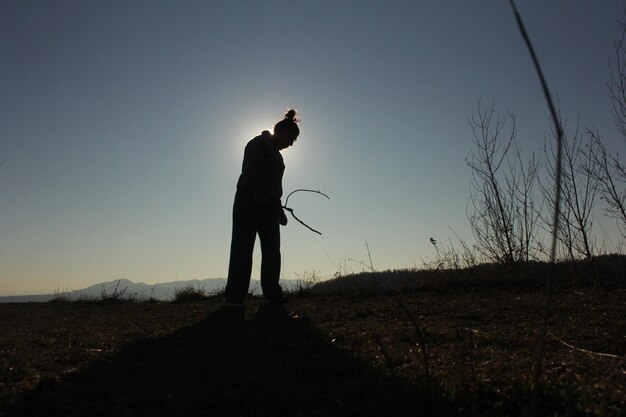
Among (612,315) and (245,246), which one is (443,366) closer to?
(612,315)

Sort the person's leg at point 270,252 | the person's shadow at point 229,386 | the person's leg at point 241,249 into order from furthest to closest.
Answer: the person's leg at point 270,252 → the person's leg at point 241,249 → the person's shadow at point 229,386

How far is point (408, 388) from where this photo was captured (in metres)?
1.51

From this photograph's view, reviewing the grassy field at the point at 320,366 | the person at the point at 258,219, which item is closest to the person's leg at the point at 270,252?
the person at the point at 258,219

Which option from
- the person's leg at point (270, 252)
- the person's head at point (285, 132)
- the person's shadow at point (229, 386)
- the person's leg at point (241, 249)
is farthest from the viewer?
the person's head at point (285, 132)

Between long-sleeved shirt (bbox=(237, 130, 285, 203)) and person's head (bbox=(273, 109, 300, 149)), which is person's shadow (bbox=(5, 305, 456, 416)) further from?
person's head (bbox=(273, 109, 300, 149))

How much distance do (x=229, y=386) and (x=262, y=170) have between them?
127 inches

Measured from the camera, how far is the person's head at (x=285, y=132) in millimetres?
4898

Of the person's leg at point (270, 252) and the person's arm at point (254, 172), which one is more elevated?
the person's arm at point (254, 172)

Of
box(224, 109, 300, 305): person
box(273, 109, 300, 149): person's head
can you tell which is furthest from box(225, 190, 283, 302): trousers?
box(273, 109, 300, 149): person's head

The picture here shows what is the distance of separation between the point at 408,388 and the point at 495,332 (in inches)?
49.0

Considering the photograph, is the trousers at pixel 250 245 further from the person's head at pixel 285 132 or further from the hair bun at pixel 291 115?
the hair bun at pixel 291 115

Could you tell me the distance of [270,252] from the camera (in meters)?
4.68

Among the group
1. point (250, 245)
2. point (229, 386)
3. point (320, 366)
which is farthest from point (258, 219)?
point (229, 386)

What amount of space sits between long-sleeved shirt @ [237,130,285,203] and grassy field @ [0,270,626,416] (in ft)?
5.05
